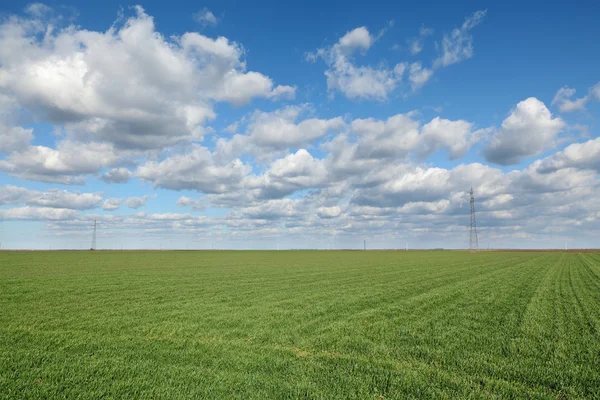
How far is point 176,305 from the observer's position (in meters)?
17.5

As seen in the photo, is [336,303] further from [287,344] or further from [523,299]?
[523,299]

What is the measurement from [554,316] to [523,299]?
516cm

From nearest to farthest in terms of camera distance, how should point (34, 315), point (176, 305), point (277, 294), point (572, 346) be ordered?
point (572, 346) → point (34, 315) → point (176, 305) → point (277, 294)

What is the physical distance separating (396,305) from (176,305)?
10.6 metres

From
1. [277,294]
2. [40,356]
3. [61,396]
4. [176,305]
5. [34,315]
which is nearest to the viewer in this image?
[61,396]

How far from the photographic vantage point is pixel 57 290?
22297mm

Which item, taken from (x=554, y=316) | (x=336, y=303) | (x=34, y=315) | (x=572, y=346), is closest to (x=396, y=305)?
(x=336, y=303)

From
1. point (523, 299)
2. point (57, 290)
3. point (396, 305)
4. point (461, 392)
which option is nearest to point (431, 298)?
point (396, 305)

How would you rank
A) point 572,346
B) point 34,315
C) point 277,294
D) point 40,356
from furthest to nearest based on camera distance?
point 277,294, point 34,315, point 572,346, point 40,356

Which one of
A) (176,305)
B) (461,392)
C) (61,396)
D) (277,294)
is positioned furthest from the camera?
(277,294)

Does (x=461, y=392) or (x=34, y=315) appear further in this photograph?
(x=34, y=315)

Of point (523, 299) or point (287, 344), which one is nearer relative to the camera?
point (287, 344)

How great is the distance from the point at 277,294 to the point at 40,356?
13.4 meters

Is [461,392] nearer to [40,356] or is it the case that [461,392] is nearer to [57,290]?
[40,356]
